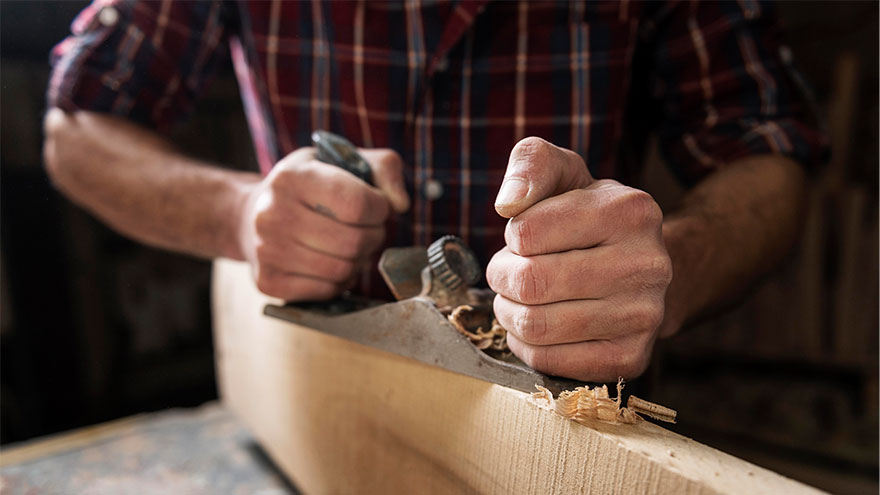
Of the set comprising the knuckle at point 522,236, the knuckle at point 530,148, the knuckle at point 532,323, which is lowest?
the knuckle at point 532,323

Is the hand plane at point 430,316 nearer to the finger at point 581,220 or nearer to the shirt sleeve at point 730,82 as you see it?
the finger at point 581,220

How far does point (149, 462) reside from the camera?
1.01 metres

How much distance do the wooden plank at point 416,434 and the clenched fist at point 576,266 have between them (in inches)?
2.5

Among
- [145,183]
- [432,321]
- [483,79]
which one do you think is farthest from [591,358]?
[145,183]

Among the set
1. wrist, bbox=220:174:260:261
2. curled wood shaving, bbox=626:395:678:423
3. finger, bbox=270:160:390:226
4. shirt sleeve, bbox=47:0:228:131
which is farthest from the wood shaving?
shirt sleeve, bbox=47:0:228:131

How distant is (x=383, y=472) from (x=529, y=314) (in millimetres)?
316

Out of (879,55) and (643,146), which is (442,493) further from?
(879,55)

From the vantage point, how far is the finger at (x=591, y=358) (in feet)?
1.63

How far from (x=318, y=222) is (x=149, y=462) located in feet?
1.96

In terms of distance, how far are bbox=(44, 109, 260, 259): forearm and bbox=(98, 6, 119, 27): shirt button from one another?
0.53 ft

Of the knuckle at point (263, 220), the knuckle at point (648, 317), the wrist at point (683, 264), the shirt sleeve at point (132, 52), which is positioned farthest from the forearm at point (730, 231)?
the shirt sleeve at point (132, 52)

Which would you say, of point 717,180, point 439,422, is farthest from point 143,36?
point 717,180

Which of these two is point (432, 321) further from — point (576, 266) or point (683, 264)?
point (683, 264)

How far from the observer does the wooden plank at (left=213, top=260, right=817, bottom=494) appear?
409mm
